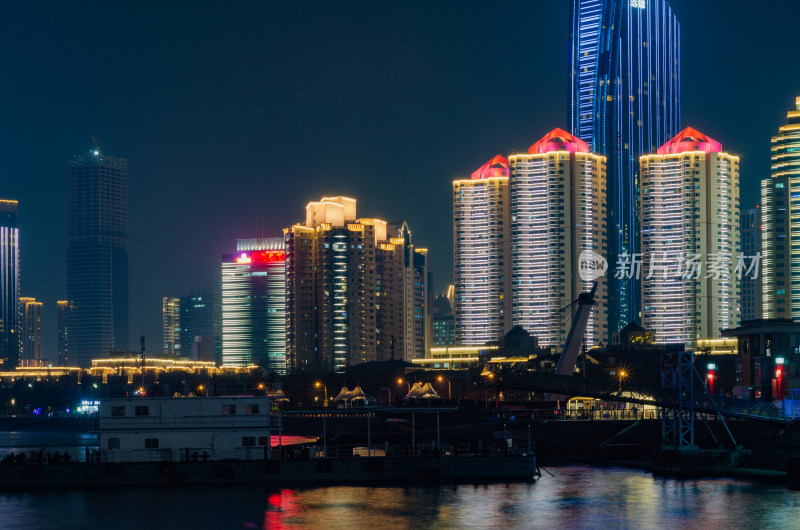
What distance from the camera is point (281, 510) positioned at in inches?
3322

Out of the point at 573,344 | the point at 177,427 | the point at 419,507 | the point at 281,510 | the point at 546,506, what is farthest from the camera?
the point at 573,344

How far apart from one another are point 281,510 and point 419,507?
32.0 feet

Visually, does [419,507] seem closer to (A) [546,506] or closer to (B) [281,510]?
(A) [546,506]

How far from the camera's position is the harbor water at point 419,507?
79625mm

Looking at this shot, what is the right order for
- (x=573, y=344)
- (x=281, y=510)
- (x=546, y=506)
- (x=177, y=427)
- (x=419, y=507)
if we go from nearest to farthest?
1. (x=281, y=510)
2. (x=419, y=507)
3. (x=546, y=506)
4. (x=177, y=427)
5. (x=573, y=344)

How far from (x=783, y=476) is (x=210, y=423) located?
47992 mm

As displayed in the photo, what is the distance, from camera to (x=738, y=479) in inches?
4038

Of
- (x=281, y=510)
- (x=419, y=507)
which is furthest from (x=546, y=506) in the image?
(x=281, y=510)

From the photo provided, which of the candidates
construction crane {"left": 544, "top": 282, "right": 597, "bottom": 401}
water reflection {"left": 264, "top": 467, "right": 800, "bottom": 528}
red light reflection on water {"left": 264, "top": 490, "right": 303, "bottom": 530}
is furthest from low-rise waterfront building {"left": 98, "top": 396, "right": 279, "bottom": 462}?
construction crane {"left": 544, "top": 282, "right": 597, "bottom": 401}

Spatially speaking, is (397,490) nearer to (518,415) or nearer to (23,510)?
(23,510)

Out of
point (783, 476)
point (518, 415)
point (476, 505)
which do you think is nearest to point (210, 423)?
point (476, 505)

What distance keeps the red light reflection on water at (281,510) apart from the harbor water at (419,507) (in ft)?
0.24

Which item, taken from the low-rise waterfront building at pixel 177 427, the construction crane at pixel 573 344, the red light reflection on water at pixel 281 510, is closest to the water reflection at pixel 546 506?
the red light reflection on water at pixel 281 510

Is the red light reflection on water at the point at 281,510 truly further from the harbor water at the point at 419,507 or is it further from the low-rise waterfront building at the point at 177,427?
the low-rise waterfront building at the point at 177,427
